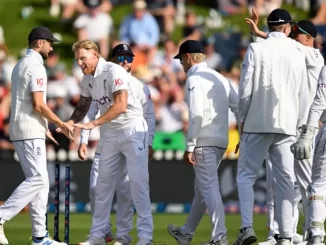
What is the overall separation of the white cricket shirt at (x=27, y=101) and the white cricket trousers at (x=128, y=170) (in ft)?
2.44

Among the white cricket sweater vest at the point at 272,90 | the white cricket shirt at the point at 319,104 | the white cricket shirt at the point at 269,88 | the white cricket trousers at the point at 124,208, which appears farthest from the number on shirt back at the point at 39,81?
the white cricket shirt at the point at 319,104

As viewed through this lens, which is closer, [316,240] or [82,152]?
[316,240]

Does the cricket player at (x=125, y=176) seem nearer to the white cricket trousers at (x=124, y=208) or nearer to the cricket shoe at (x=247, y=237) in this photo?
the white cricket trousers at (x=124, y=208)

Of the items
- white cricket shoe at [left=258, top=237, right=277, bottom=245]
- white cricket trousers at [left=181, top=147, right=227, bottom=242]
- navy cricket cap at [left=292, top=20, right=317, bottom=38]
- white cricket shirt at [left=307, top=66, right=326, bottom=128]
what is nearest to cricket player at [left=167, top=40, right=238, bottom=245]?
white cricket trousers at [left=181, top=147, right=227, bottom=242]

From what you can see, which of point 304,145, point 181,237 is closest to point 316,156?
point 304,145

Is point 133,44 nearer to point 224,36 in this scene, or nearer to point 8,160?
point 224,36

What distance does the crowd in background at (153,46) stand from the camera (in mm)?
20781

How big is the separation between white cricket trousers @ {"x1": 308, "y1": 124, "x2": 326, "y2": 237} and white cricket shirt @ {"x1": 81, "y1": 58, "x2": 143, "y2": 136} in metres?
2.01

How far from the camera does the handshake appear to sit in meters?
11.1

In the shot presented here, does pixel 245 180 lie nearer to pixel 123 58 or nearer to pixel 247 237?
pixel 247 237

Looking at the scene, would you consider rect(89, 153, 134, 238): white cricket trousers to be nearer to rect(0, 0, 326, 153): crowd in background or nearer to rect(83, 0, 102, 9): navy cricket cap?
rect(0, 0, 326, 153): crowd in background

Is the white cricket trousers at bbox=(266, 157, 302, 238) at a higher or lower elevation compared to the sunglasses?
lower

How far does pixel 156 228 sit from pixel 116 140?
4.03 meters

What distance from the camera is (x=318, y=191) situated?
36.8ft
